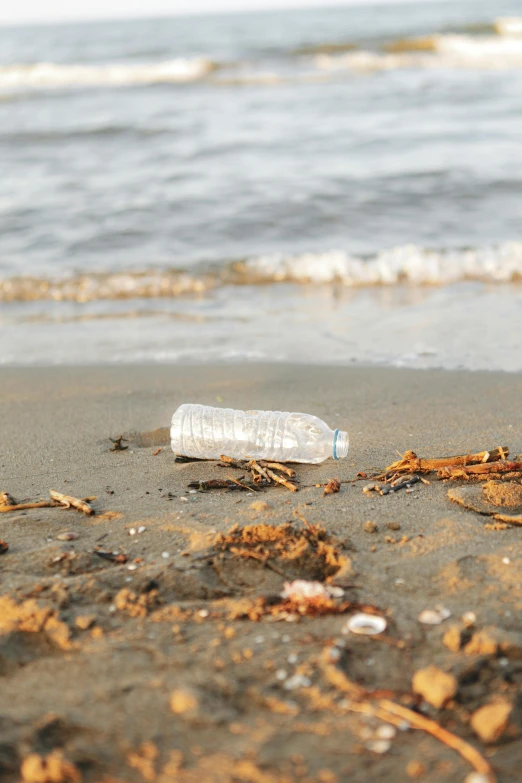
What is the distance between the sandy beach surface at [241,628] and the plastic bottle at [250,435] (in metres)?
0.11

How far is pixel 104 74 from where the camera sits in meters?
21.2

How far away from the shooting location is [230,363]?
435cm

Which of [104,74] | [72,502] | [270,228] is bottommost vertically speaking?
[72,502]

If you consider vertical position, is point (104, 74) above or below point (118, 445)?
above

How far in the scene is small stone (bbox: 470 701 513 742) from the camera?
1540mm

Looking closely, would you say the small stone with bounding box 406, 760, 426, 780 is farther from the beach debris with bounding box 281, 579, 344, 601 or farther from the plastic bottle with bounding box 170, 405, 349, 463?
the plastic bottle with bounding box 170, 405, 349, 463

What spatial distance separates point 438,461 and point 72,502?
4.22 ft

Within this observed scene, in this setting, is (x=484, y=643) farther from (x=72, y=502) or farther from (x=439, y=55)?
(x=439, y=55)

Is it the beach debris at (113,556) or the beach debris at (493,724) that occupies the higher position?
the beach debris at (113,556)

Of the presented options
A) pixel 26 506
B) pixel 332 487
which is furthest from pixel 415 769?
pixel 26 506

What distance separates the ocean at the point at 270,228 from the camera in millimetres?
4844

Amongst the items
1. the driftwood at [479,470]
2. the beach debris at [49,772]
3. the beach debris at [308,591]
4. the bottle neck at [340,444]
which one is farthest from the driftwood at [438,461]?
the beach debris at [49,772]

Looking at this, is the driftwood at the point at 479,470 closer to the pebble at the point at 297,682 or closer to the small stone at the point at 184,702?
the pebble at the point at 297,682

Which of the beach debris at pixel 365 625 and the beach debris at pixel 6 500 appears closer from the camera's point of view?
the beach debris at pixel 365 625
